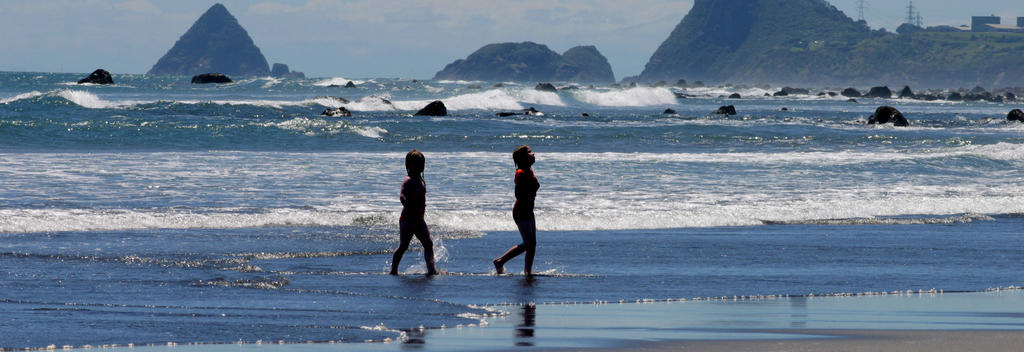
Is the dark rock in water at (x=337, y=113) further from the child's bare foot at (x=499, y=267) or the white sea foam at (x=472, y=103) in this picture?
the child's bare foot at (x=499, y=267)

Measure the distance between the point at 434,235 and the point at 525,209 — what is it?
283 cm

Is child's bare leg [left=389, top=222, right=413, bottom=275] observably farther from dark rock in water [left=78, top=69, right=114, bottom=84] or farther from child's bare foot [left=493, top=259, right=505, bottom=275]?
dark rock in water [left=78, top=69, right=114, bottom=84]

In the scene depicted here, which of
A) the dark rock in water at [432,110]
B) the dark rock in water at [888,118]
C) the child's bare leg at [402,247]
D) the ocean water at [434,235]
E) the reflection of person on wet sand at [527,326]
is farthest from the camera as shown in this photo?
the dark rock in water at [432,110]

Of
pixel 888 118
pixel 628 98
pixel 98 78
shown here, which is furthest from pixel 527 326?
pixel 98 78

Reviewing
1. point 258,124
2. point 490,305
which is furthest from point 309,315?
point 258,124

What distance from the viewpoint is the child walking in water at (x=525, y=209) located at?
33.6ft

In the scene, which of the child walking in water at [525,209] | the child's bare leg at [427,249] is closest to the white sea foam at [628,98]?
the child walking in water at [525,209]

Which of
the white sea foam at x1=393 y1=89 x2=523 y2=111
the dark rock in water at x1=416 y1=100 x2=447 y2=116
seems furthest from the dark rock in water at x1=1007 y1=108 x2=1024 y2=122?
the white sea foam at x1=393 y1=89 x2=523 y2=111

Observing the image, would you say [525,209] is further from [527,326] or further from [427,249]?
[527,326]

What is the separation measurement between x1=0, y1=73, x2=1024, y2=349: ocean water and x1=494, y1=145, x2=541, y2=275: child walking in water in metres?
0.32

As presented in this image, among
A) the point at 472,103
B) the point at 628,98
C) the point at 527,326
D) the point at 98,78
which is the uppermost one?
the point at 98,78

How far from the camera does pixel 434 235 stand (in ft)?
42.7

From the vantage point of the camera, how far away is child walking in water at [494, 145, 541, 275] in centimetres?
1023

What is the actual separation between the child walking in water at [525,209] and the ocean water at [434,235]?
0.32m
